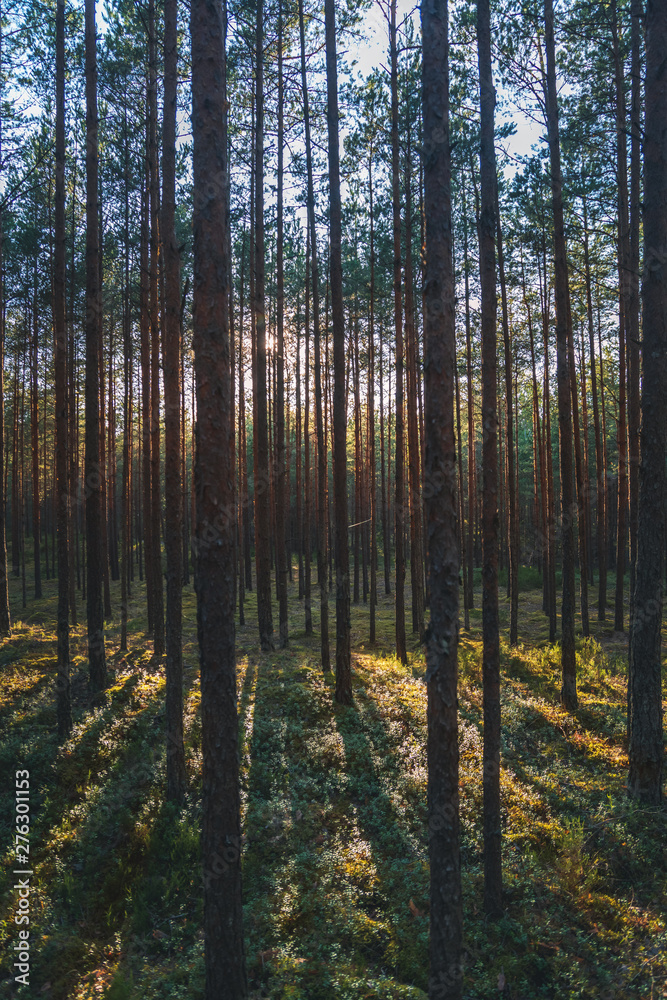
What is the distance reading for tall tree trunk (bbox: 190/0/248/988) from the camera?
13.7ft

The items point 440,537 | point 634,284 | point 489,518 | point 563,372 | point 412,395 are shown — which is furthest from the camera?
point 412,395

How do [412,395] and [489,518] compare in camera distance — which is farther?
[412,395]

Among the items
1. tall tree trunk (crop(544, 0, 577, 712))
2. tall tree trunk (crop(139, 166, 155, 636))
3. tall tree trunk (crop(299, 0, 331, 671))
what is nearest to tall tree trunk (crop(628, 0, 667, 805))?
tall tree trunk (crop(544, 0, 577, 712))

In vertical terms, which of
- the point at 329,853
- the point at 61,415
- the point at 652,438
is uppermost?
the point at 61,415

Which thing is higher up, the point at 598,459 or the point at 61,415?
the point at 61,415

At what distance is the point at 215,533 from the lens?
421cm

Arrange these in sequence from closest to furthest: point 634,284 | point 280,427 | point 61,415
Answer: point 61,415 < point 634,284 < point 280,427

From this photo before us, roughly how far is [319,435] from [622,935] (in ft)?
37.3

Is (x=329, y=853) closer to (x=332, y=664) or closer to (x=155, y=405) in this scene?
(x=332, y=664)

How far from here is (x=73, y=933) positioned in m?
5.21

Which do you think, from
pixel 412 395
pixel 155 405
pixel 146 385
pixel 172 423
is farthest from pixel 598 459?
pixel 172 423

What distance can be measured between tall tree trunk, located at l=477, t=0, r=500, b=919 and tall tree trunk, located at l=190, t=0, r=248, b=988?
8.07 feet

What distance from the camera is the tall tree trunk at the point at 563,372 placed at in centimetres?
955

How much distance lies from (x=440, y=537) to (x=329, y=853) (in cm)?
442
